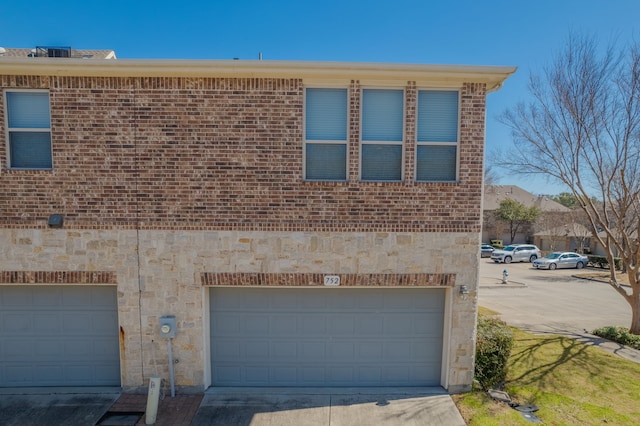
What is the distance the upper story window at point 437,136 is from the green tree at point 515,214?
35.2 meters

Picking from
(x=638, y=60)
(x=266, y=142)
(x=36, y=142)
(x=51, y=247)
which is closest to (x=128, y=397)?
(x=51, y=247)

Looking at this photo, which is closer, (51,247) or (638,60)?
(51,247)

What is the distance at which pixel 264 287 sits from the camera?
613cm

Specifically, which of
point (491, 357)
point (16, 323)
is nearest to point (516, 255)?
point (491, 357)

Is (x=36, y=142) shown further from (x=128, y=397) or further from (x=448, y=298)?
(x=448, y=298)

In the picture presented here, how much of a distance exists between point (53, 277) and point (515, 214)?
132 feet

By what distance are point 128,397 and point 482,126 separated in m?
8.34

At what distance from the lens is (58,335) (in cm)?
613

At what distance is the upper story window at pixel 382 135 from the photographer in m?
6.00

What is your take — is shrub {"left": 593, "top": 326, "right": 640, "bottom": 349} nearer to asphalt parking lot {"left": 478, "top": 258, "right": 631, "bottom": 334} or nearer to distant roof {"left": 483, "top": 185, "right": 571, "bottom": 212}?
asphalt parking lot {"left": 478, "top": 258, "right": 631, "bottom": 334}

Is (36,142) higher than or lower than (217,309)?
higher

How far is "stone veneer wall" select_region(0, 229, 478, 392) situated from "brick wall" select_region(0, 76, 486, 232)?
227 millimetres

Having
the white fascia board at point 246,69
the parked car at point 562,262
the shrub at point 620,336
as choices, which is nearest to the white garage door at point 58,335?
the white fascia board at point 246,69

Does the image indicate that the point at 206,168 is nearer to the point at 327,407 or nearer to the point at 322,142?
the point at 322,142
